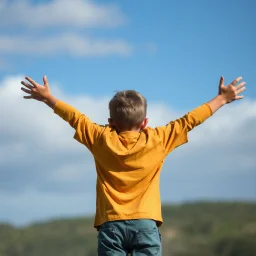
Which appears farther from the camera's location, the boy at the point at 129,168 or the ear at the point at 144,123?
the ear at the point at 144,123

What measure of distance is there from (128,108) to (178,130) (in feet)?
1.61

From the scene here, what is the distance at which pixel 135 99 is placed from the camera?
6.59 meters

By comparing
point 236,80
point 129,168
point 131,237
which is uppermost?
point 236,80

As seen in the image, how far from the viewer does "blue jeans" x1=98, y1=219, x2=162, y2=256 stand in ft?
21.2

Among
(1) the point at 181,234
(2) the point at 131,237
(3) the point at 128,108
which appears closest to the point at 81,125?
(3) the point at 128,108

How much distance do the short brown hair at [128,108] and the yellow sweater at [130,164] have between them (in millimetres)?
95

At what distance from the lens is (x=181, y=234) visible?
101562mm

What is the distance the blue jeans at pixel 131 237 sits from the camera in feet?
21.2

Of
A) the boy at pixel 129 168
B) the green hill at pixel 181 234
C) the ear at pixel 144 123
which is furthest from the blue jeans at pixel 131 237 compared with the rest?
the green hill at pixel 181 234

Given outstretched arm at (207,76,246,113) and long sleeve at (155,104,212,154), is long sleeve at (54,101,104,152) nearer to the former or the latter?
long sleeve at (155,104,212,154)

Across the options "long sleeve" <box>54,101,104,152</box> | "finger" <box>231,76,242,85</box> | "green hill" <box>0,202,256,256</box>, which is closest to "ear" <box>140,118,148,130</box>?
"long sleeve" <box>54,101,104,152</box>

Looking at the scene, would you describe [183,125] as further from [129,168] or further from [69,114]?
[69,114]

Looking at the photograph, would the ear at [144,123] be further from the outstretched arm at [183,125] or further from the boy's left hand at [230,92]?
the boy's left hand at [230,92]

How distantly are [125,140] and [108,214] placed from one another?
63 centimetres
